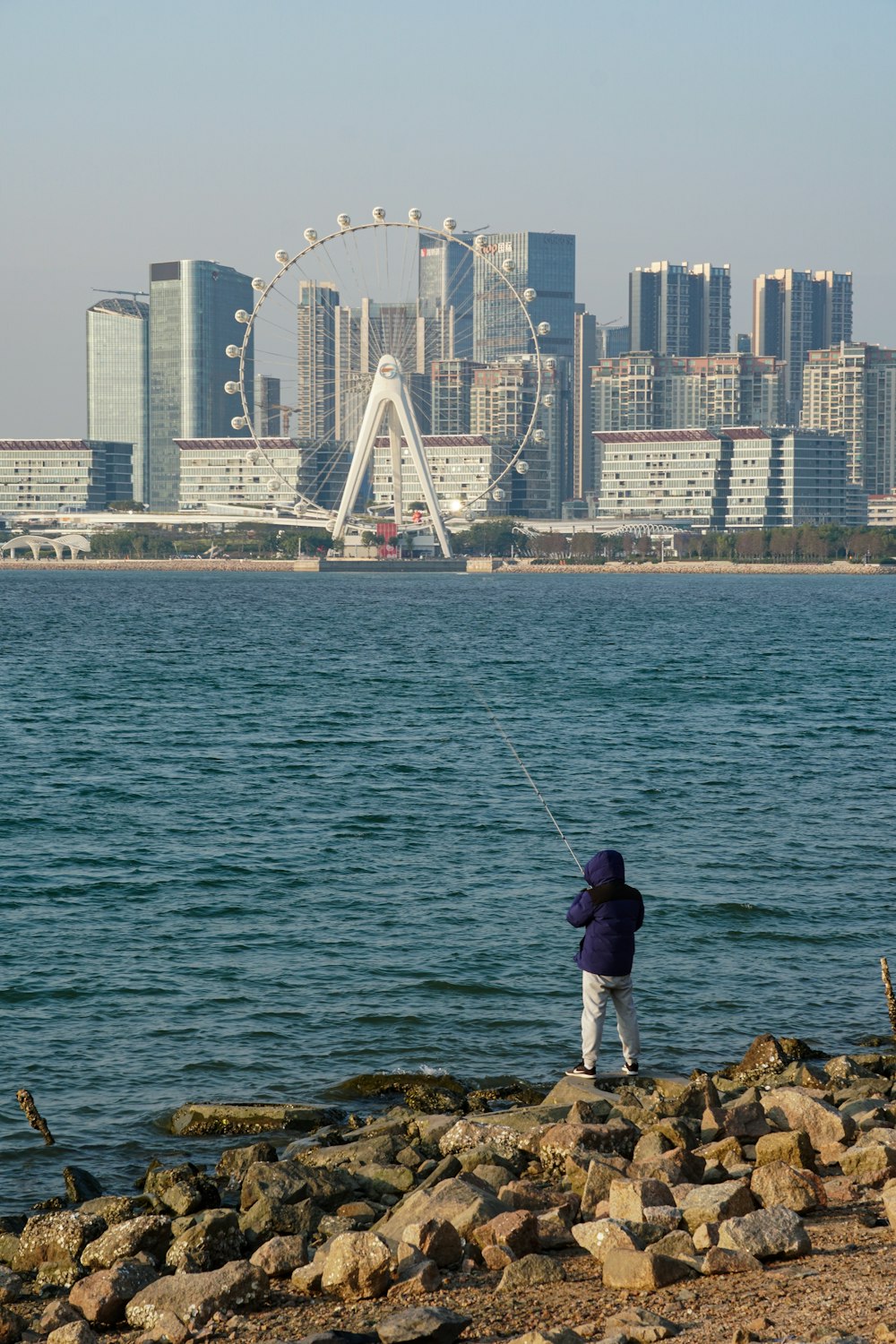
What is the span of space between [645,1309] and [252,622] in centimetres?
8050

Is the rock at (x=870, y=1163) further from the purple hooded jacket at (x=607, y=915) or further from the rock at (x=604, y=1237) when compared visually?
the purple hooded jacket at (x=607, y=915)

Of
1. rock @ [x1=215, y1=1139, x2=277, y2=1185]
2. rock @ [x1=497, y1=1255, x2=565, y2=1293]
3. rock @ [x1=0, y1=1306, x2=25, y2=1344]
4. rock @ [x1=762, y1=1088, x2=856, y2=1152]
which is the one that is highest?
rock @ [x1=497, y1=1255, x2=565, y2=1293]

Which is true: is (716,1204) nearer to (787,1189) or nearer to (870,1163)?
(787,1189)

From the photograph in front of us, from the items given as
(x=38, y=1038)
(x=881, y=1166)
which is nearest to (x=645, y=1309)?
(x=881, y=1166)

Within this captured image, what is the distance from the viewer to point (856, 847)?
2120 centimetres

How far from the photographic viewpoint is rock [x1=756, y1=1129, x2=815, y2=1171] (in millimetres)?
9008

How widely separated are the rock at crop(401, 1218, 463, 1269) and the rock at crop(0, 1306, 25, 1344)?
1742 millimetres

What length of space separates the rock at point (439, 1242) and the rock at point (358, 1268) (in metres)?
0.20

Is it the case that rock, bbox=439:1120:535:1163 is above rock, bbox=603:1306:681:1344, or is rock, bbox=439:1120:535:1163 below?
below

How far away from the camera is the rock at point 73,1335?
23.5 ft

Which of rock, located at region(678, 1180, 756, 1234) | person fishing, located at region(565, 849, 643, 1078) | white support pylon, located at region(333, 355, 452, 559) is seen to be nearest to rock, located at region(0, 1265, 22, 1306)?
rock, located at region(678, 1180, 756, 1234)

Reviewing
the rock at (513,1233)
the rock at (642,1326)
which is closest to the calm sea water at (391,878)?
the rock at (513,1233)

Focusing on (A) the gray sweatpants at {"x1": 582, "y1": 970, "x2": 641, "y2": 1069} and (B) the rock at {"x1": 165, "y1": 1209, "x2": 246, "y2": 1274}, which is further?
(A) the gray sweatpants at {"x1": 582, "y1": 970, "x2": 641, "y2": 1069}

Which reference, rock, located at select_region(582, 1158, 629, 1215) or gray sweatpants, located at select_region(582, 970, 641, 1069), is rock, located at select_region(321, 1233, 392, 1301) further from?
gray sweatpants, located at select_region(582, 970, 641, 1069)
